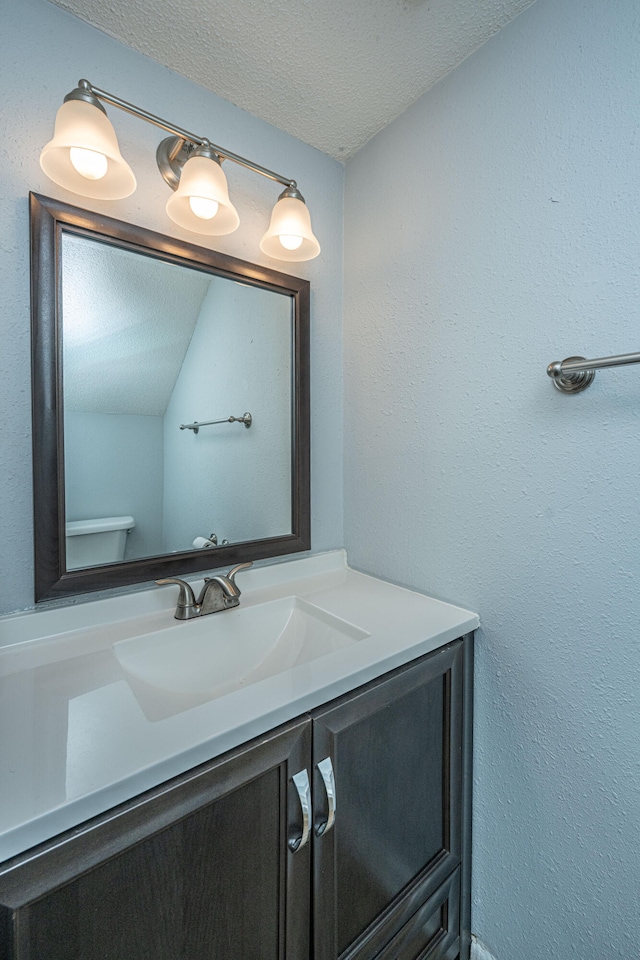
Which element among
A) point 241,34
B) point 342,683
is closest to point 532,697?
point 342,683

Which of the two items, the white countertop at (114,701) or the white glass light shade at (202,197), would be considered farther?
the white glass light shade at (202,197)

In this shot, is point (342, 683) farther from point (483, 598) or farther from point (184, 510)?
point (184, 510)

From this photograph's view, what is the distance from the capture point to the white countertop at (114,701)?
20.7 inches

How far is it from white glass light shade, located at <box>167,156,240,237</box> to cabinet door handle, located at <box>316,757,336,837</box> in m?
1.14

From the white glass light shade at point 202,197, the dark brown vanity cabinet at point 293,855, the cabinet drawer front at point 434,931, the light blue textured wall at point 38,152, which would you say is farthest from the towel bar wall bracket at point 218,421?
the cabinet drawer front at point 434,931

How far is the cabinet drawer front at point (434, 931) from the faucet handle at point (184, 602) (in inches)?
30.6

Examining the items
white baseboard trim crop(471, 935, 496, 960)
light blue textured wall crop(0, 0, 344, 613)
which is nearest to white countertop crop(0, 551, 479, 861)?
light blue textured wall crop(0, 0, 344, 613)

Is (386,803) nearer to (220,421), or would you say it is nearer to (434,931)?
(434,931)

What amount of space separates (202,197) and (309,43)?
18.6 inches

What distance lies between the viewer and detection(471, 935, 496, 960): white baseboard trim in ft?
3.41

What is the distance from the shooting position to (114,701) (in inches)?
27.9

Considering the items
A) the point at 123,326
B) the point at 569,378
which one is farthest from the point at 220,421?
the point at 569,378

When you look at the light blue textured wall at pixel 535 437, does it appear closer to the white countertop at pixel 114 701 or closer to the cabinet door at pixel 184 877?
the white countertop at pixel 114 701

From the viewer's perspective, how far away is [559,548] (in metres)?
0.91
